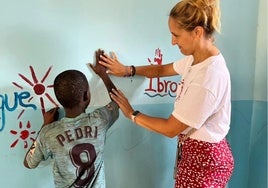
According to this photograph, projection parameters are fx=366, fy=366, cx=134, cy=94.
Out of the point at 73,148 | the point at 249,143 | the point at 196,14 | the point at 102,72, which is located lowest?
the point at 249,143

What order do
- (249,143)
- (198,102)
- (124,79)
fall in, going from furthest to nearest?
(249,143) < (124,79) < (198,102)

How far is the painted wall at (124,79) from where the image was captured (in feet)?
4.20

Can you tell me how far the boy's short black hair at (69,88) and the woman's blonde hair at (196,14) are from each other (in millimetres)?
380

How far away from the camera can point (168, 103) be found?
5.16ft

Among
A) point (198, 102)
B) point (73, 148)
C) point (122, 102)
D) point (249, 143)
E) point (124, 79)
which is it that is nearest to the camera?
point (198, 102)

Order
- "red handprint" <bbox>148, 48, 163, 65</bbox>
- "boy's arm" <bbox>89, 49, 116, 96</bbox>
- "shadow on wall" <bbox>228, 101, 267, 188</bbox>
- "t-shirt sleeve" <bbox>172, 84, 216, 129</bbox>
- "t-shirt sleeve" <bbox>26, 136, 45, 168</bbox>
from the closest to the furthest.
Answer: "t-shirt sleeve" <bbox>172, 84, 216, 129</bbox>
"t-shirt sleeve" <bbox>26, 136, 45, 168</bbox>
"boy's arm" <bbox>89, 49, 116, 96</bbox>
"red handprint" <bbox>148, 48, 163, 65</bbox>
"shadow on wall" <bbox>228, 101, 267, 188</bbox>

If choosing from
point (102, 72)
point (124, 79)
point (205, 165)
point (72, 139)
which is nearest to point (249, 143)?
point (205, 165)

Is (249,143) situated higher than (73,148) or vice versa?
(73,148)

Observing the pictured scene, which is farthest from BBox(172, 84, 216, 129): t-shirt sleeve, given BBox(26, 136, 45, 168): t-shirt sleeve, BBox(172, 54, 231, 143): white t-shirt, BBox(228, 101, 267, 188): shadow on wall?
BBox(228, 101, 267, 188): shadow on wall

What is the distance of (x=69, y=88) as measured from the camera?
121 cm

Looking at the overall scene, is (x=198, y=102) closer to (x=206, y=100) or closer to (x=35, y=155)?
(x=206, y=100)

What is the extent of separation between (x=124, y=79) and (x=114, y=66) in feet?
0.27

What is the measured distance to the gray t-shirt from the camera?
4.07 ft

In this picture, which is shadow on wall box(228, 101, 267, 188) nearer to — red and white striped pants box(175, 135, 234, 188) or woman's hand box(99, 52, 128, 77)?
red and white striped pants box(175, 135, 234, 188)
